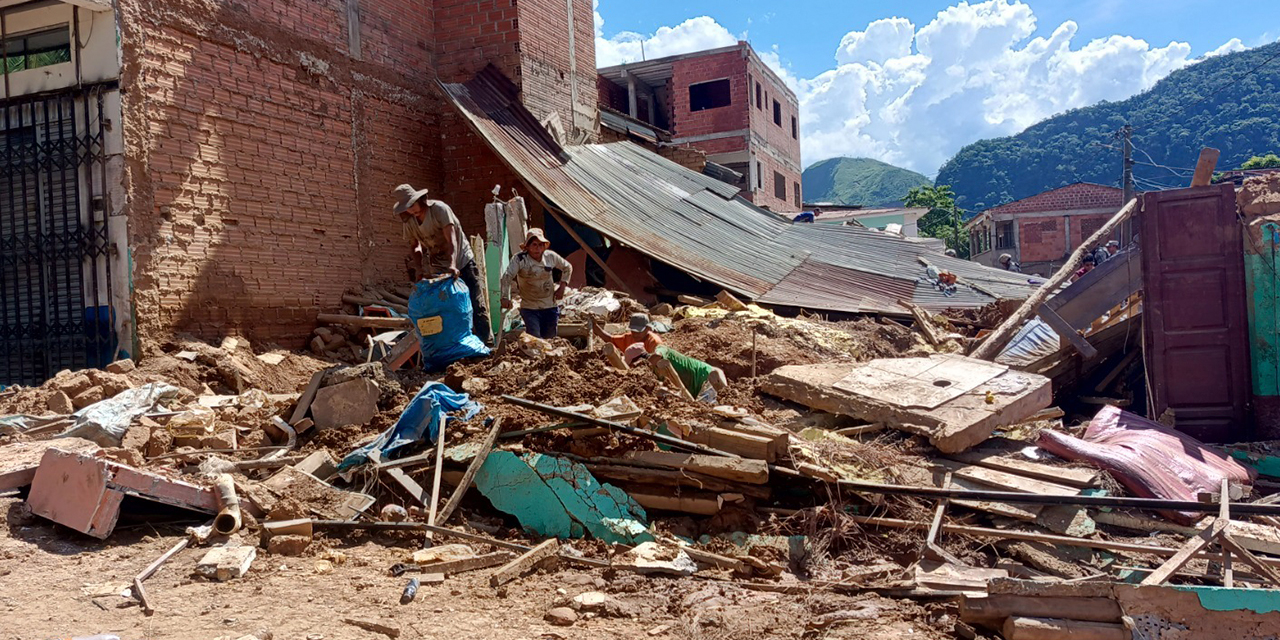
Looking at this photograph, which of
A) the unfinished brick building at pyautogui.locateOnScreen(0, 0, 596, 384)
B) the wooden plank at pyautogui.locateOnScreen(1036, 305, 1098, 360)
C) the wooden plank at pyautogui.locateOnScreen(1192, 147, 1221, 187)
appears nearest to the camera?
the wooden plank at pyautogui.locateOnScreen(1192, 147, 1221, 187)

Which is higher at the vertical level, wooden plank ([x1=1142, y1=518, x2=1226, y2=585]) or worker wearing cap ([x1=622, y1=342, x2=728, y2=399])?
worker wearing cap ([x1=622, y1=342, x2=728, y2=399])

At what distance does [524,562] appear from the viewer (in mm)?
4043

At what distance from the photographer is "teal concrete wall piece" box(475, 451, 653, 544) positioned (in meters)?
4.55

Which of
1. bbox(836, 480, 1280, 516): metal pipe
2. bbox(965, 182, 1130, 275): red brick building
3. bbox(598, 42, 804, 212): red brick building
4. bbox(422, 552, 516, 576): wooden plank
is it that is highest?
bbox(598, 42, 804, 212): red brick building

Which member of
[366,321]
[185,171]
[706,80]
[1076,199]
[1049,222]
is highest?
[706,80]

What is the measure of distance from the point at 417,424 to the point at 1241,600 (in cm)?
438

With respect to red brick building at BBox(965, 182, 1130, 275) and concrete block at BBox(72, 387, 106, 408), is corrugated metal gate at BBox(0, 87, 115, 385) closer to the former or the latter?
concrete block at BBox(72, 387, 106, 408)

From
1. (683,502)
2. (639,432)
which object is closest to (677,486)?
(683,502)

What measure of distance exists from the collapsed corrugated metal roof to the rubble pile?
4.97 m

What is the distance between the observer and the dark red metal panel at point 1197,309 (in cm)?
669

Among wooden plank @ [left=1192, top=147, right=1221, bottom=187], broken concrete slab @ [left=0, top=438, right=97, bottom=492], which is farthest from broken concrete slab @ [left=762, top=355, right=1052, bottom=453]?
broken concrete slab @ [left=0, top=438, right=97, bottom=492]

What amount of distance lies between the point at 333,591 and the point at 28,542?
1946mm

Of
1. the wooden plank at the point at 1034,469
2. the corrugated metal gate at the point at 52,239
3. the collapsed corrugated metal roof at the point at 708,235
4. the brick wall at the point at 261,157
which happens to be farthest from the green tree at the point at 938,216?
the corrugated metal gate at the point at 52,239

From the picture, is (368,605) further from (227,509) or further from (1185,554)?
(1185,554)
